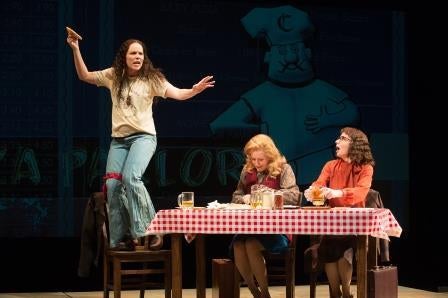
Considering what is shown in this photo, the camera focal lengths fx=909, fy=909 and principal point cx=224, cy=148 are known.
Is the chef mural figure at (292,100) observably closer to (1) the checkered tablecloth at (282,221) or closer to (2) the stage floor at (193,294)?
(2) the stage floor at (193,294)

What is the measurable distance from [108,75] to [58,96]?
147 centimetres

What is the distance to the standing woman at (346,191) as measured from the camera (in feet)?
19.0

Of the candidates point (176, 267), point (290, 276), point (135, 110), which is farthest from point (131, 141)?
point (290, 276)

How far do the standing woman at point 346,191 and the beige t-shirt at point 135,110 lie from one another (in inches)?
45.9

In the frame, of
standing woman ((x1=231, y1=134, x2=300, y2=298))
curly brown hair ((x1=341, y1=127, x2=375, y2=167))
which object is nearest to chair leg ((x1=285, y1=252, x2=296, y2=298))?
standing woman ((x1=231, y1=134, x2=300, y2=298))

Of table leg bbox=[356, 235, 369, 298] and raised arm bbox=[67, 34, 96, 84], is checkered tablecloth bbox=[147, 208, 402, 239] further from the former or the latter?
raised arm bbox=[67, 34, 96, 84]

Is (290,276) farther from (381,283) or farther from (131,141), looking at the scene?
(131,141)

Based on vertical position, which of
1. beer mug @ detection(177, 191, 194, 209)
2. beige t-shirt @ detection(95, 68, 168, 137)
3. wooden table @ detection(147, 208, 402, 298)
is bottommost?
wooden table @ detection(147, 208, 402, 298)

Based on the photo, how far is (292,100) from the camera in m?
8.09

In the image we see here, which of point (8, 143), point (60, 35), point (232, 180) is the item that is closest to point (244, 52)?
point (232, 180)

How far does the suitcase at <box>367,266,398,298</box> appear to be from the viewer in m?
5.37

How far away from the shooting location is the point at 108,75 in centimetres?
601

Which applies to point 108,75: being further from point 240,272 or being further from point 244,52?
point 244,52

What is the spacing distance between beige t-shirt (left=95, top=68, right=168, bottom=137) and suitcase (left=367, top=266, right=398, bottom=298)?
1.67 metres
